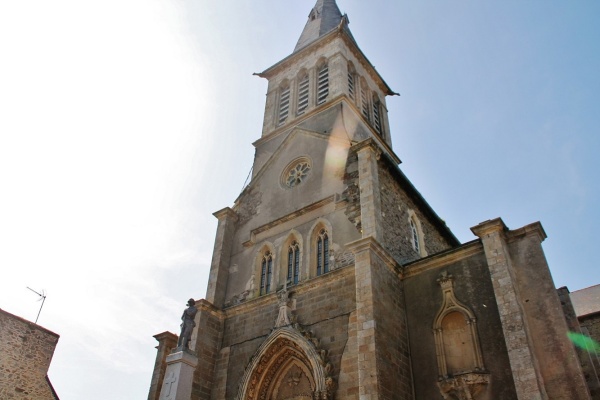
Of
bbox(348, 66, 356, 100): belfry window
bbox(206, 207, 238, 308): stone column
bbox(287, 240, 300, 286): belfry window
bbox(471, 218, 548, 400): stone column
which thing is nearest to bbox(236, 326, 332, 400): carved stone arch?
bbox(287, 240, 300, 286): belfry window

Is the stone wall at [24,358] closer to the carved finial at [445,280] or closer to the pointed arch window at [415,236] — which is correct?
the pointed arch window at [415,236]

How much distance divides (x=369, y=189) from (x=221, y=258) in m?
6.03

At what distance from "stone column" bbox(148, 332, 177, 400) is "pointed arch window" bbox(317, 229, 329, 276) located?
591 cm

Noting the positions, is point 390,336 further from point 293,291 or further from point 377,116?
point 377,116

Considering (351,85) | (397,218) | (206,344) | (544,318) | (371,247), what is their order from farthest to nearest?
(351,85) → (397,218) → (206,344) → (371,247) → (544,318)

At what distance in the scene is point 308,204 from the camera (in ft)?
53.9

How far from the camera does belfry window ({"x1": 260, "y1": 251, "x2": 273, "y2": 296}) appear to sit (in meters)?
15.9

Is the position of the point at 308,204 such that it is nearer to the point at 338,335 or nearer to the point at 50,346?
the point at 338,335

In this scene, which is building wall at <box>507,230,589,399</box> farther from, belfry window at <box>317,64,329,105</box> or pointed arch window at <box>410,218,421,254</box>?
belfry window at <box>317,64,329,105</box>

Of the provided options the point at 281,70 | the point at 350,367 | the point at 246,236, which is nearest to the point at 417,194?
the point at 246,236

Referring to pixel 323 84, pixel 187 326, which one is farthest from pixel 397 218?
pixel 323 84

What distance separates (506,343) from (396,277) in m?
3.68

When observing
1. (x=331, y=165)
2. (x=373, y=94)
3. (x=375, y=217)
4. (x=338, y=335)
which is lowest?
(x=338, y=335)

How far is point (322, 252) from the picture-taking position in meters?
15.2
